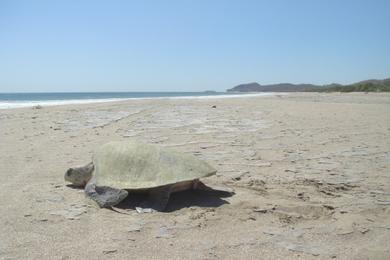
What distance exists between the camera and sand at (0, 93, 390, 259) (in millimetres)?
3617

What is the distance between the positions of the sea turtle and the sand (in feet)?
0.53

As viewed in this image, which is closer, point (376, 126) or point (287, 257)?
point (287, 257)

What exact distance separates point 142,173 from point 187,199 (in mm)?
618

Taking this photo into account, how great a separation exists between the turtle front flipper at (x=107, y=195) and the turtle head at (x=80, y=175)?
1.96 ft

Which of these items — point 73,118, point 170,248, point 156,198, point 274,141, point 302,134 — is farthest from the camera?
point 73,118

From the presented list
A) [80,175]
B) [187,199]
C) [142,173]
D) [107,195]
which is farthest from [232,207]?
[80,175]

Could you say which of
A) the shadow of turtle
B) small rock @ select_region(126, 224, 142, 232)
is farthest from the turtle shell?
small rock @ select_region(126, 224, 142, 232)

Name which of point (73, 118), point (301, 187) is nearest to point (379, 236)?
point (301, 187)

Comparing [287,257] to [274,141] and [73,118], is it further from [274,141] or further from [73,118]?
[73,118]

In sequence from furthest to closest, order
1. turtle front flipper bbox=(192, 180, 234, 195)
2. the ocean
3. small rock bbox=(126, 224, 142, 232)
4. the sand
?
the ocean, turtle front flipper bbox=(192, 180, 234, 195), small rock bbox=(126, 224, 142, 232), the sand

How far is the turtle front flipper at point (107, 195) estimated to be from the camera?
4.80m

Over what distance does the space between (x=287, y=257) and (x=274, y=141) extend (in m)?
5.51

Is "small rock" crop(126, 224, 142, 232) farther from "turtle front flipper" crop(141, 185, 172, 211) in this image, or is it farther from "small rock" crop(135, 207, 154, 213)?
"turtle front flipper" crop(141, 185, 172, 211)

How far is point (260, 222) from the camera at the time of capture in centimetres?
427
